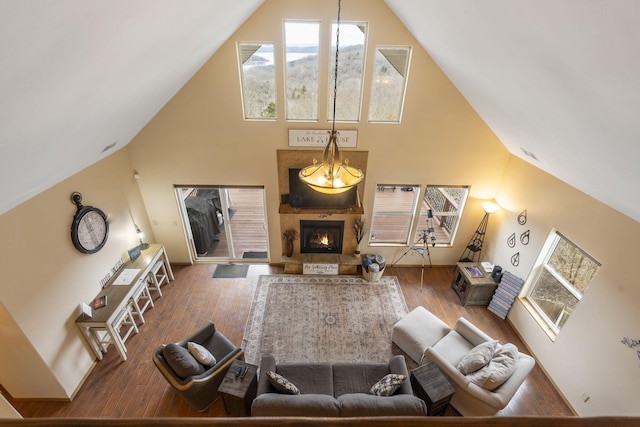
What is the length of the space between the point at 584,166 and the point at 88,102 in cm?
498

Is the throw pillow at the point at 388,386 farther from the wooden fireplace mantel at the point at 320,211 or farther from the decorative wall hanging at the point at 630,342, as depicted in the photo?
the wooden fireplace mantel at the point at 320,211

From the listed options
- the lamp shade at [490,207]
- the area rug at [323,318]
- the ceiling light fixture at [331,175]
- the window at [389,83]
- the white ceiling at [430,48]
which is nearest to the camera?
the white ceiling at [430,48]

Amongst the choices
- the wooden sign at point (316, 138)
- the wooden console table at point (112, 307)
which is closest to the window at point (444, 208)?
the wooden sign at point (316, 138)

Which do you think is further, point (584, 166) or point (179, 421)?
point (584, 166)

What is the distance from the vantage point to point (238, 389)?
3520 mm

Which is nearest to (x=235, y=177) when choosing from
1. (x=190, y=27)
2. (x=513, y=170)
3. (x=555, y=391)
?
(x=190, y=27)

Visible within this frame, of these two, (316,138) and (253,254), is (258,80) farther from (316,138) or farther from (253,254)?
(253,254)

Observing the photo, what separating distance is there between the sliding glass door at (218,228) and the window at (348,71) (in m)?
2.12

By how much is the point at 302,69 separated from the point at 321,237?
3.19m

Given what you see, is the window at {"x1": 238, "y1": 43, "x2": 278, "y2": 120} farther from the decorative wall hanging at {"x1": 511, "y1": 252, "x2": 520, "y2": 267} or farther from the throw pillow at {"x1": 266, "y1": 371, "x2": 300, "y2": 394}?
the decorative wall hanging at {"x1": 511, "y1": 252, "x2": 520, "y2": 267}

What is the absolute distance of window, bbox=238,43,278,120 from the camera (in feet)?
16.0

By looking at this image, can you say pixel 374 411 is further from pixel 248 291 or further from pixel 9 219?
pixel 9 219

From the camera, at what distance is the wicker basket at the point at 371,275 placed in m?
6.17

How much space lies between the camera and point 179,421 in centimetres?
48
